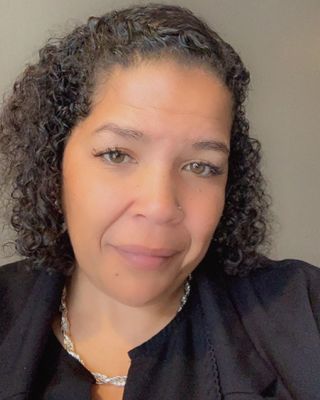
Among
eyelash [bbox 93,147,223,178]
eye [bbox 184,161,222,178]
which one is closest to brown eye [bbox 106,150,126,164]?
eyelash [bbox 93,147,223,178]

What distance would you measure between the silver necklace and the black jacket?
0.01m

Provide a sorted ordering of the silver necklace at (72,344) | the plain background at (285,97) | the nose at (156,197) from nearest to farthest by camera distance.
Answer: the nose at (156,197) < the silver necklace at (72,344) < the plain background at (285,97)

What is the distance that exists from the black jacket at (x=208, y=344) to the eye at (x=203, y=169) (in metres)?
→ 0.23

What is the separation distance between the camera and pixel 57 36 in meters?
1.24

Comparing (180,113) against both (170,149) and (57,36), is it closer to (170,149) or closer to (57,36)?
(170,149)

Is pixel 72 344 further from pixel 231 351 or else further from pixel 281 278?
pixel 281 278

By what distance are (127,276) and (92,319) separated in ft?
0.66

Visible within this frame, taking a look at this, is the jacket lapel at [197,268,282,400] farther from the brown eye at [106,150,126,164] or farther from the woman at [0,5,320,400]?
the brown eye at [106,150,126,164]

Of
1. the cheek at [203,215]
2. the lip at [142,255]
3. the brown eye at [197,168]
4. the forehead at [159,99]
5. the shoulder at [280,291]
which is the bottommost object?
the shoulder at [280,291]

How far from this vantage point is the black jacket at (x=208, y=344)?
3.05 feet

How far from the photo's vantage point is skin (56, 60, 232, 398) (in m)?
0.85

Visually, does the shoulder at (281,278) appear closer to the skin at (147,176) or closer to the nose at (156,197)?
the skin at (147,176)

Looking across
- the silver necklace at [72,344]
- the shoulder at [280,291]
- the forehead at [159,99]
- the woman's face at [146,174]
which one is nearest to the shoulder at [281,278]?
the shoulder at [280,291]

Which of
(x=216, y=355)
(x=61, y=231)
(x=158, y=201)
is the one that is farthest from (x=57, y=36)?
(x=216, y=355)
